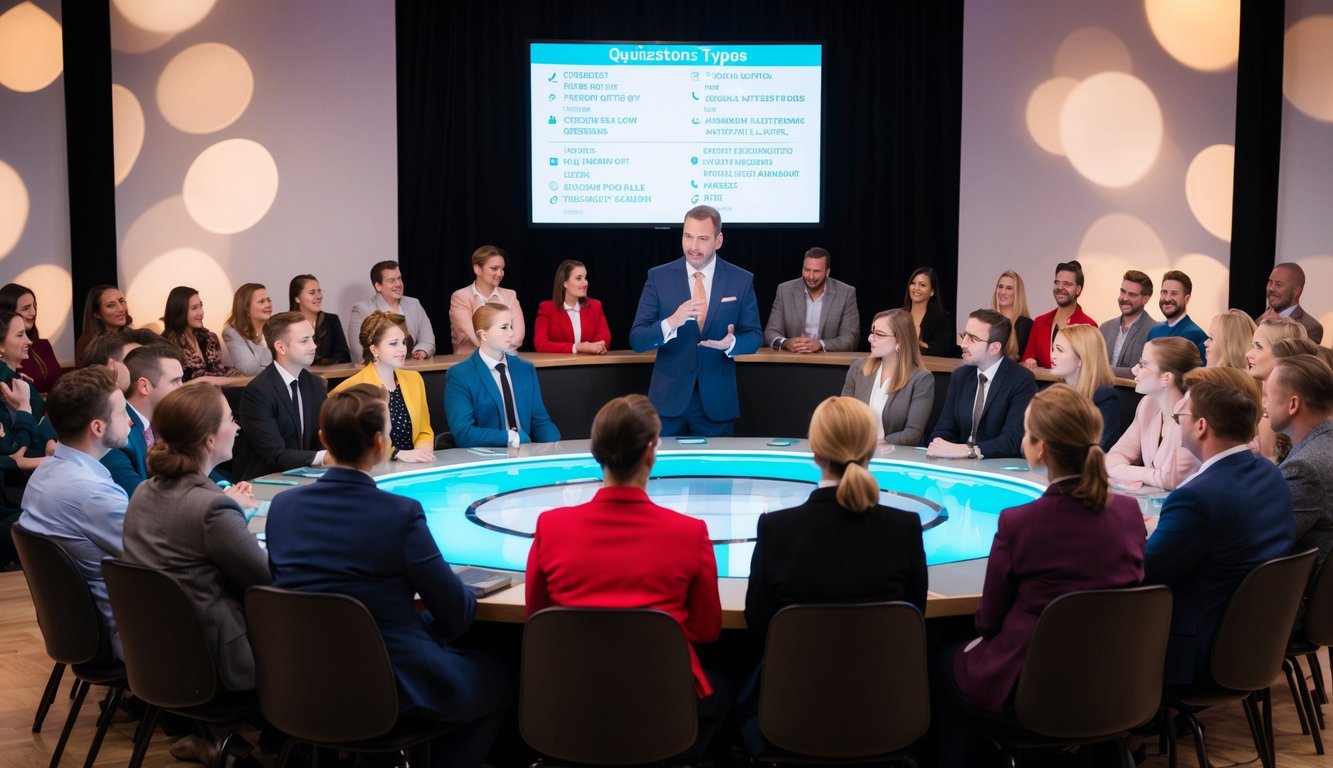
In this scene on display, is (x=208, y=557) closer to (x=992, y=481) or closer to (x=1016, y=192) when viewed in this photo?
(x=992, y=481)

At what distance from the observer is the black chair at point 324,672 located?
2.53 m

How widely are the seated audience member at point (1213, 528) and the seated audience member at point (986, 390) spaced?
73.2 inches

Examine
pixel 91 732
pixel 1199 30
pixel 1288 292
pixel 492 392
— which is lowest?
pixel 91 732

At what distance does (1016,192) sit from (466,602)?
655 cm

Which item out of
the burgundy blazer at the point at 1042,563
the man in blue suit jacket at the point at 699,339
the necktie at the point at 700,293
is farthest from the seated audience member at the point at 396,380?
the burgundy blazer at the point at 1042,563

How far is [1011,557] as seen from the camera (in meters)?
2.64

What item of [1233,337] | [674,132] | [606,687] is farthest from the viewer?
[674,132]

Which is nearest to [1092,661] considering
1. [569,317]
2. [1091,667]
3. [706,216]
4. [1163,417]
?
[1091,667]

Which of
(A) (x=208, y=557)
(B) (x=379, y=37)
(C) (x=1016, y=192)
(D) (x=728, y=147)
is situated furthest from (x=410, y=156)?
(A) (x=208, y=557)

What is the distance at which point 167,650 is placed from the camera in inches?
111

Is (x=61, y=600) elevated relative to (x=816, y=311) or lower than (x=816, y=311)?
lower

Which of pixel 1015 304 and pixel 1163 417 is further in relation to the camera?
pixel 1015 304

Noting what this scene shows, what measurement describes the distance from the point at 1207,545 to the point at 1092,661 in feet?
1.78

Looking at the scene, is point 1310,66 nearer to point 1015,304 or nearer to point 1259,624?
point 1015,304
